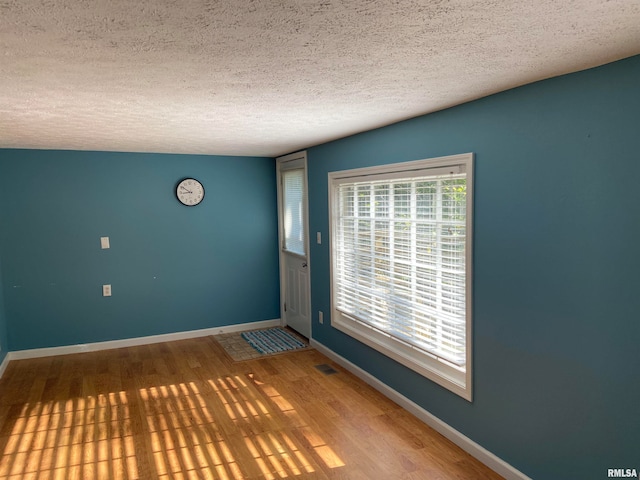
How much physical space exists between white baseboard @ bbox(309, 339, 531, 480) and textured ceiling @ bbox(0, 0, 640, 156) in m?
2.05

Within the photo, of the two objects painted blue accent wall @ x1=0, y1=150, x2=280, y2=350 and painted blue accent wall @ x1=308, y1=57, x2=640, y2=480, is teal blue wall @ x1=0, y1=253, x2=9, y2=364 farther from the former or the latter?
painted blue accent wall @ x1=308, y1=57, x2=640, y2=480

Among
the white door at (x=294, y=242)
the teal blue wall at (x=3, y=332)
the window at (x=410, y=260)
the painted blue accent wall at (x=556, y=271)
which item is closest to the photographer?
the painted blue accent wall at (x=556, y=271)

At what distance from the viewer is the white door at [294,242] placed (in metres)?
5.29

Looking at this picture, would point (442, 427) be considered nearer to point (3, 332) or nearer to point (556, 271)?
point (556, 271)

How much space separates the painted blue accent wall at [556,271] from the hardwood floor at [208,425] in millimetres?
515

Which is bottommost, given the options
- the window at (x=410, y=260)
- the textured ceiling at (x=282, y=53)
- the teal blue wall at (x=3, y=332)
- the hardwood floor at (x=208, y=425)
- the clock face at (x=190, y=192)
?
the hardwood floor at (x=208, y=425)

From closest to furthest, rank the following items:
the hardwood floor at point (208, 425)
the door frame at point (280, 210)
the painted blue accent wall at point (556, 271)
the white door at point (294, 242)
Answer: the painted blue accent wall at point (556, 271)
the hardwood floor at point (208, 425)
the door frame at point (280, 210)
the white door at point (294, 242)

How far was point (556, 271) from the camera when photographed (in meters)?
2.33

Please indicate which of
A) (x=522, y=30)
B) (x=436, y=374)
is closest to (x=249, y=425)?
(x=436, y=374)

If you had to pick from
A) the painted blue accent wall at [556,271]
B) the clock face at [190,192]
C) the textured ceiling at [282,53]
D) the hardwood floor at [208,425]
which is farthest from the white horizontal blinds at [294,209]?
the painted blue accent wall at [556,271]

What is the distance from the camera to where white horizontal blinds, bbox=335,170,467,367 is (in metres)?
3.04

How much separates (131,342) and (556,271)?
178 inches

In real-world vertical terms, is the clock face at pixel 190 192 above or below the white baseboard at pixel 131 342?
above

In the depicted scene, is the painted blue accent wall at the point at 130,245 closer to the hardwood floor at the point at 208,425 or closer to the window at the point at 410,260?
the hardwood floor at the point at 208,425
